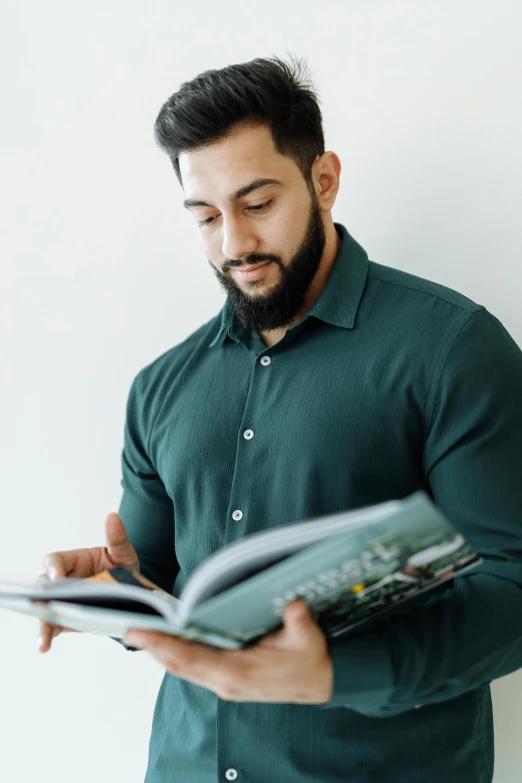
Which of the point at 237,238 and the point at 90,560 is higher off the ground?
the point at 237,238

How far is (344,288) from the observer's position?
1314 millimetres

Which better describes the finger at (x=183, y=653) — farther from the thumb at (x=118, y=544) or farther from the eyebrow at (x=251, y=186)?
the eyebrow at (x=251, y=186)

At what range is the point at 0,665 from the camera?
1.90m

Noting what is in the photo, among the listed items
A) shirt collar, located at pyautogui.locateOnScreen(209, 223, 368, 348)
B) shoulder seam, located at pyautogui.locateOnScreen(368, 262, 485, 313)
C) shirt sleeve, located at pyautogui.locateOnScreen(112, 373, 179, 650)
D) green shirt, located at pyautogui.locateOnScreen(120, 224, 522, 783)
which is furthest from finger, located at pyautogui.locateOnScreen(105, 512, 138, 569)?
shoulder seam, located at pyautogui.locateOnScreen(368, 262, 485, 313)

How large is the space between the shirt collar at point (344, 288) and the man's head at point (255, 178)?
0.04m

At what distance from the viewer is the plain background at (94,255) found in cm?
157

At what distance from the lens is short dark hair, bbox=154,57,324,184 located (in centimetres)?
129

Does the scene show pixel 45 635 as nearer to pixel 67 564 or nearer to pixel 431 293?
pixel 67 564

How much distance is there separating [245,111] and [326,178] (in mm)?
183

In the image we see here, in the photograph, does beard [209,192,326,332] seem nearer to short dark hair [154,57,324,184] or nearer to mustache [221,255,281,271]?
mustache [221,255,281,271]

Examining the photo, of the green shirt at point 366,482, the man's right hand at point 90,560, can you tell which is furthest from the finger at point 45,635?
the green shirt at point 366,482

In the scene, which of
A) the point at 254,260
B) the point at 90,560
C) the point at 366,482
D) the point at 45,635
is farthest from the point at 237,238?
the point at 45,635

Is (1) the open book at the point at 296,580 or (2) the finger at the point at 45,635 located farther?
(2) the finger at the point at 45,635

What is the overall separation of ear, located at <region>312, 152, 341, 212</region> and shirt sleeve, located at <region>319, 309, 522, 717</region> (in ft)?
1.11
